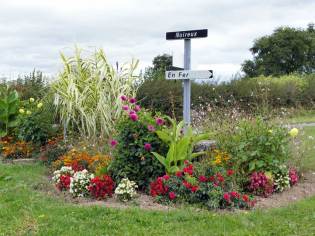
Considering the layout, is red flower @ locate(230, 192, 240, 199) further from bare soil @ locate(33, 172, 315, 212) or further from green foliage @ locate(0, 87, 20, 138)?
green foliage @ locate(0, 87, 20, 138)

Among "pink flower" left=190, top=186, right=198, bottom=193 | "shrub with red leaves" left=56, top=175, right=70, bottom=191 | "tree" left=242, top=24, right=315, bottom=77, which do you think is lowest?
"shrub with red leaves" left=56, top=175, right=70, bottom=191

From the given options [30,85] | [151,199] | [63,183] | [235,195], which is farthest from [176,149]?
[30,85]

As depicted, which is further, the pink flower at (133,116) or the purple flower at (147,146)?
the pink flower at (133,116)

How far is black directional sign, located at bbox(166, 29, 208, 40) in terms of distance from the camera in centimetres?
716

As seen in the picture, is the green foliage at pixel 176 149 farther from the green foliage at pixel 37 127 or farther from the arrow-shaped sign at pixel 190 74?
the green foliage at pixel 37 127

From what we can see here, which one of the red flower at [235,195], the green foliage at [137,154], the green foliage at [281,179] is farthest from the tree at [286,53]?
the red flower at [235,195]

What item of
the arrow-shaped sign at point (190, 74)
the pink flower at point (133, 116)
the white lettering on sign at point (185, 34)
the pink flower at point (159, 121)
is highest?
the white lettering on sign at point (185, 34)

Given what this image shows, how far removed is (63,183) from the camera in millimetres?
6383

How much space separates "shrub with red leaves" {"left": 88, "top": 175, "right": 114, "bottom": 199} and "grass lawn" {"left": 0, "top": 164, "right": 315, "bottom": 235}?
→ 414mm

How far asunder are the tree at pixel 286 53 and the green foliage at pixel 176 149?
37168mm

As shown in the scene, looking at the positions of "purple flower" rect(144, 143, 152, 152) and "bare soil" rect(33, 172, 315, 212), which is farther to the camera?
"purple flower" rect(144, 143, 152, 152)

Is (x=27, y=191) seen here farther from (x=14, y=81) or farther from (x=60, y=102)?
(x=14, y=81)

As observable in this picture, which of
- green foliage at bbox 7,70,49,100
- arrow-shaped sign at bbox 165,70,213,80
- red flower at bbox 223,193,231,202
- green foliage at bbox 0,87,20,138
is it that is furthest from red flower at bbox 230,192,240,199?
green foliage at bbox 7,70,49,100

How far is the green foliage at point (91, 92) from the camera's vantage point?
897 cm
